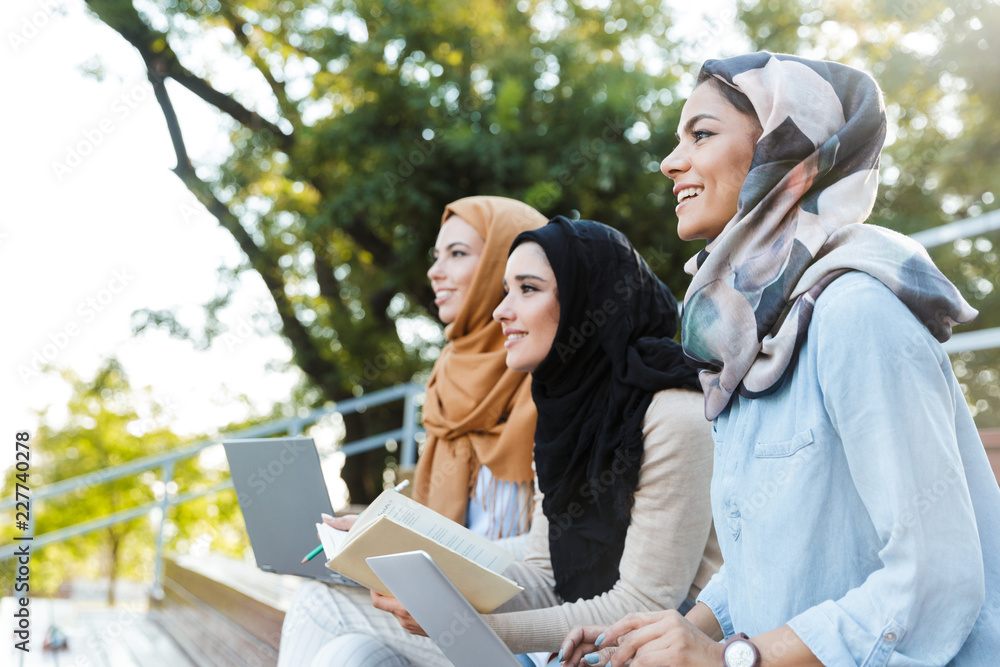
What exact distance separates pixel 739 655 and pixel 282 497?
4.53ft

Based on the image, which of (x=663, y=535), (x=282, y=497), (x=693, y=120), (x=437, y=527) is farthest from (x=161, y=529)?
(x=693, y=120)

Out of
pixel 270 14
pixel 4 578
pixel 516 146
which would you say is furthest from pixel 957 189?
pixel 4 578

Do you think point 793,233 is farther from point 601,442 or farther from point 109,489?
point 109,489

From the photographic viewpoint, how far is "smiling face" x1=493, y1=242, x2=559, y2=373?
221 cm

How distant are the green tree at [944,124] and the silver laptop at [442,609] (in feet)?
20.2

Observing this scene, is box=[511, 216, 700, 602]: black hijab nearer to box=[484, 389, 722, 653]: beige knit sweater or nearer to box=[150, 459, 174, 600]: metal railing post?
box=[484, 389, 722, 653]: beige knit sweater

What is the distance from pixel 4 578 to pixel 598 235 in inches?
375

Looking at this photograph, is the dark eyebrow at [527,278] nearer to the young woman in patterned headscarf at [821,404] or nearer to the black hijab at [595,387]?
the black hijab at [595,387]

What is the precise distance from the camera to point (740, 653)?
3.53ft

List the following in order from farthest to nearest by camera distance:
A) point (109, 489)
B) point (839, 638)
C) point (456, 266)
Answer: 1. point (109, 489)
2. point (456, 266)
3. point (839, 638)

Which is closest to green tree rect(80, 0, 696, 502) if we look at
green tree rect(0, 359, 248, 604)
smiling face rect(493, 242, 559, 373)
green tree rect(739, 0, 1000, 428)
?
green tree rect(739, 0, 1000, 428)

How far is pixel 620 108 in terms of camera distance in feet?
19.1

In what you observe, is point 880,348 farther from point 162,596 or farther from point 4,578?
point 4,578

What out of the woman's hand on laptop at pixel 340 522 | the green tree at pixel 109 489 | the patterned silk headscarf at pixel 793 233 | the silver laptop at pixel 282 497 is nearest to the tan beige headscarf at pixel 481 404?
the silver laptop at pixel 282 497
